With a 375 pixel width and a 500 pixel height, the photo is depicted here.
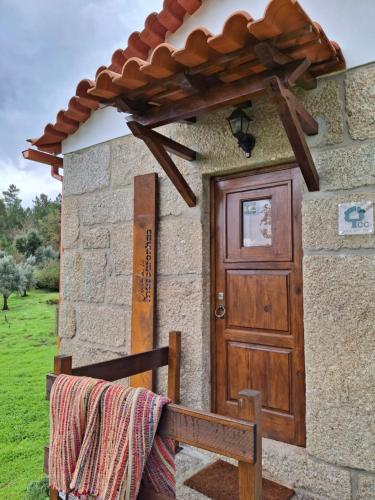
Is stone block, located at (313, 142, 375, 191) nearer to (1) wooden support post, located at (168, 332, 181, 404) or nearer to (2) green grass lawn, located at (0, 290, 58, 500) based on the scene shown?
(1) wooden support post, located at (168, 332, 181, 404)

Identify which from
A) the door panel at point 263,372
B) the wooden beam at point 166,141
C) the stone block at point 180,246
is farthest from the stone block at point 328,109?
the door panel at point 263,372

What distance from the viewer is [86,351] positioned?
138 inches

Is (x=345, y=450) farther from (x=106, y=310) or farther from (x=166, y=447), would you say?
(x=106, y=310)

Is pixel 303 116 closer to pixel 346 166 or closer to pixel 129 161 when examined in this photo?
pixel 346 166

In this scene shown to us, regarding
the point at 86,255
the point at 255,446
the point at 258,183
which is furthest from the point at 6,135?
the point at 255,446

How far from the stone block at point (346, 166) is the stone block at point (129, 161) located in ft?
4.49

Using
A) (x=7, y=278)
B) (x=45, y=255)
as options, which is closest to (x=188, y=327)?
(x=7, y=278)

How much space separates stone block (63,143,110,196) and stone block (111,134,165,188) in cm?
10

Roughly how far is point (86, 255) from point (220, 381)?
5.88 feet

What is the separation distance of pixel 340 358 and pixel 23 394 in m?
4.25

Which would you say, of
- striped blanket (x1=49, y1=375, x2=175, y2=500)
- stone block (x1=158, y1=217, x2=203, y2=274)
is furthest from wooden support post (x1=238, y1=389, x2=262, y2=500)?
stone block (x1=158, y1=217, x2=203, y2=274)

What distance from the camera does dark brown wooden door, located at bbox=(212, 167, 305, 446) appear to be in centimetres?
244

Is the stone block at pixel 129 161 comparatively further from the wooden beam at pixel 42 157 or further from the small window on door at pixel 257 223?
the wooden beam at pixel 42 157

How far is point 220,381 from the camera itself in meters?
2.75
